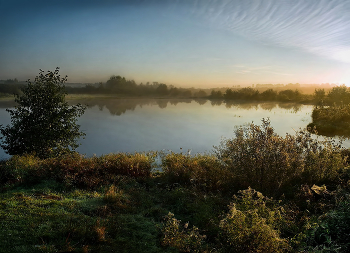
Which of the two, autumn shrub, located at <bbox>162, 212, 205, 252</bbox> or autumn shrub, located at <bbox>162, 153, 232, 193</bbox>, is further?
autumn shrub, located at <bbox>162, 153, 232, 193</bbox>

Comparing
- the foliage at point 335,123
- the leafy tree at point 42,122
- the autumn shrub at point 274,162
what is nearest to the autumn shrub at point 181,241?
the autumn shrub at point 274,162

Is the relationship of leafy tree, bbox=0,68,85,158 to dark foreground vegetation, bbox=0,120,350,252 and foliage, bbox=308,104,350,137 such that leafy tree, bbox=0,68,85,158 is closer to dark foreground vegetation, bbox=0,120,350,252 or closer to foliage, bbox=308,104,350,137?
dark foreground vegetation, bbox=0,120,350,252

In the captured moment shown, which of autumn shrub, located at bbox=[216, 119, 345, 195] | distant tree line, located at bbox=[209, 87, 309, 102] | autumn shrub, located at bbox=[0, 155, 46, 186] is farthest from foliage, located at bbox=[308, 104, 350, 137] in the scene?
distant tree line, located at bbox=[209, 87, 309, 102]

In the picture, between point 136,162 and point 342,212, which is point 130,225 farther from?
point 136,162

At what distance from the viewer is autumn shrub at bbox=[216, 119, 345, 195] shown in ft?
24.2

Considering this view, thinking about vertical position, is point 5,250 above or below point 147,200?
above

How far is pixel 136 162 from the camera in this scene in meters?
10.7

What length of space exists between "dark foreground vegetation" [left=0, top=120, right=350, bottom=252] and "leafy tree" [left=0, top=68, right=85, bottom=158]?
80.3 inches

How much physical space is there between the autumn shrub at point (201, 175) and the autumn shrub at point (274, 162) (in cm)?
44

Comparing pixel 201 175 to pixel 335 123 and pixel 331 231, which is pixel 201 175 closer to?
pixel 331 231

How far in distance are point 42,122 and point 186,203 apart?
887 cm

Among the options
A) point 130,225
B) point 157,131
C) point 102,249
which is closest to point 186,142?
point 157,131

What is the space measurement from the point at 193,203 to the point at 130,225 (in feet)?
7.24

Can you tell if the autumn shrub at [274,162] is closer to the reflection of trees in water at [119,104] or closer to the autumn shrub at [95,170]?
the autumn shrub at [95,170]
